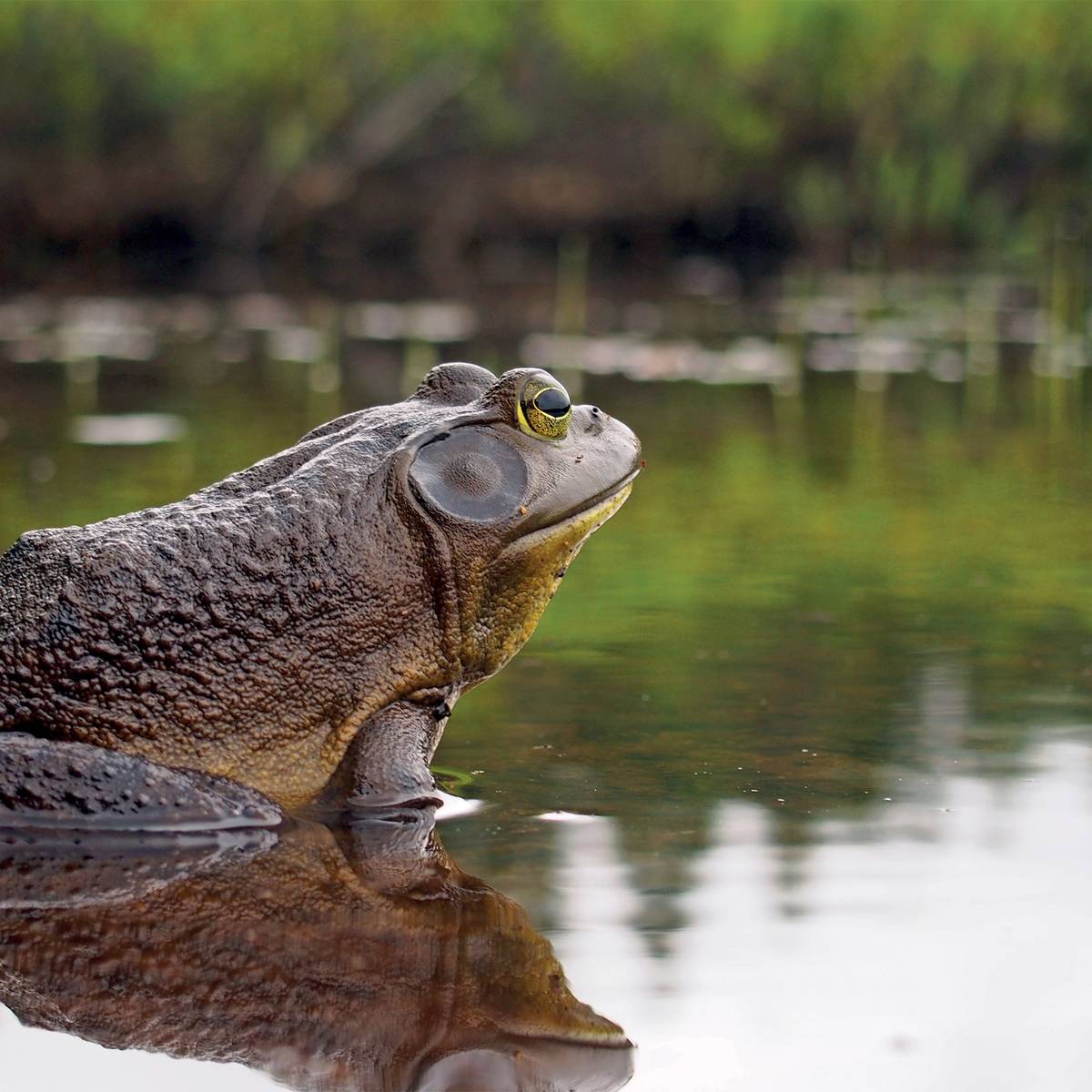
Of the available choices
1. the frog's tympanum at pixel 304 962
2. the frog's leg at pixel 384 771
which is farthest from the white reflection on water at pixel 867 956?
the frog's leg at pixel 384 771

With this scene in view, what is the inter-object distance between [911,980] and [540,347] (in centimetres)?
1262

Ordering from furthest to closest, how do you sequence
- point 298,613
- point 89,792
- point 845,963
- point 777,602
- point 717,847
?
1. point 777,602
2. point 298,613
3. point 89,792
4. point 717,847
5. point 845,963

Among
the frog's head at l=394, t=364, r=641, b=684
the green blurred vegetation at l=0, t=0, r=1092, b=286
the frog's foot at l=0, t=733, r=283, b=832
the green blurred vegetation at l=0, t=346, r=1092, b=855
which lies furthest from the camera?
the green blurred vegetation at l=0, t=0, r=1092, b=286

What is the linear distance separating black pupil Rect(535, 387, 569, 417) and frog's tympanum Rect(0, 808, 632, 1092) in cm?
118

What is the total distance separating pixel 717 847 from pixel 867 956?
747 millimetres

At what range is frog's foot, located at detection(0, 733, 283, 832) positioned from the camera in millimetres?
4777

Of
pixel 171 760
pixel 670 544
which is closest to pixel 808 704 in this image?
pixel 171 760

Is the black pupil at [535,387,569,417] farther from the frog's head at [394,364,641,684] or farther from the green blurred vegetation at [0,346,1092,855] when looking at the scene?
the green blurred vegetation at [0,346,1092,855]

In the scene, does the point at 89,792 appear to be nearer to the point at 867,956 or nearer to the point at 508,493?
the point at 508,493

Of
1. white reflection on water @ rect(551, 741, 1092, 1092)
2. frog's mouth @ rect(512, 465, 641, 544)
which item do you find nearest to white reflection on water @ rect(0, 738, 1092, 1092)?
white reflection on water @ rect(551, 741, 1092, 1092)

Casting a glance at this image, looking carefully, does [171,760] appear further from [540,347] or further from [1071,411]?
[540,347]

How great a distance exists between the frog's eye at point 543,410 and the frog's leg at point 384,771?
848mm

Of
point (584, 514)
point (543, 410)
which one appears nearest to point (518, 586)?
point (584, 514)

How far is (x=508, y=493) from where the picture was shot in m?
5.17
